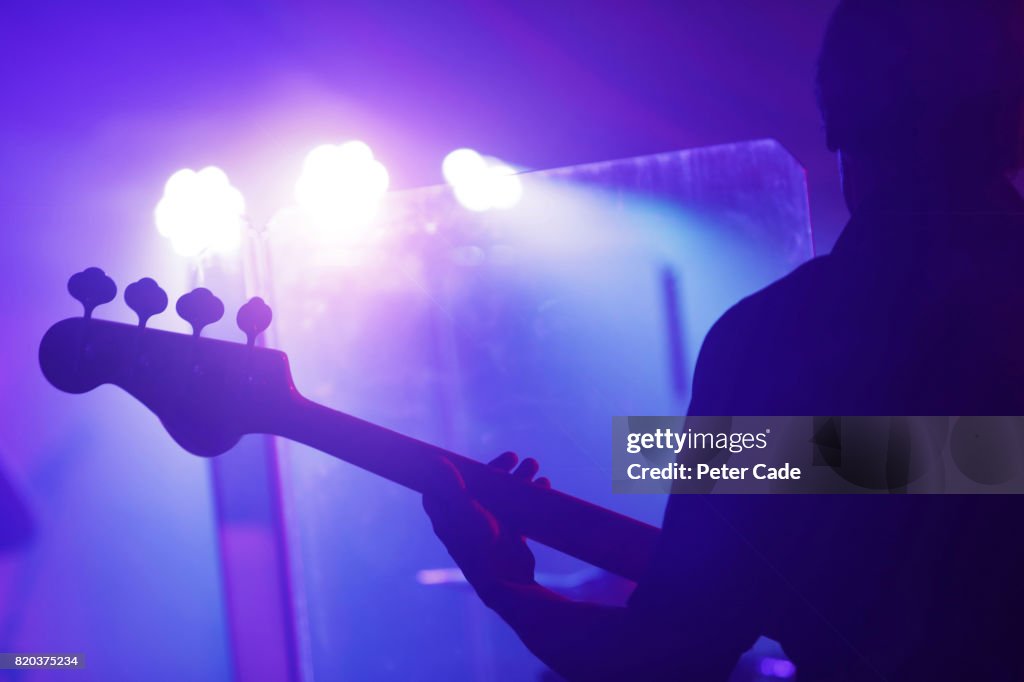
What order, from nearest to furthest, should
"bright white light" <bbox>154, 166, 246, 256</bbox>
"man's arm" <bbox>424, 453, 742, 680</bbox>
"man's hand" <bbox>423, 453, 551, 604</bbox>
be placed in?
1. "man's arm" <bbox>424, 453, 742, 680</bbox>
2. "man's hand" <bbox>423, 453, 551, 604</bbox>
3. "bright white light" <bbox>154, 166, 246, 256</bbox>

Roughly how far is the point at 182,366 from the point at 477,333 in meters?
0.58

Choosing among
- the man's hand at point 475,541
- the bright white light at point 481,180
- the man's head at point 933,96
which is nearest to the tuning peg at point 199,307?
the man's hand at point 475,541

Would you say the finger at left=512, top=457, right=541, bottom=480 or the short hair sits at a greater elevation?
the short hair

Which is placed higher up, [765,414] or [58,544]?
[765,414]

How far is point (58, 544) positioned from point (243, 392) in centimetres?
64

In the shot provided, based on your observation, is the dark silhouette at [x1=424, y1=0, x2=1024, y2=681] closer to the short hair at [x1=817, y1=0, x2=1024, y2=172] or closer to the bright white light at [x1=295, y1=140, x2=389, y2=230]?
the short hair at [x1=817, y1=0, x2=1024, y2=172]

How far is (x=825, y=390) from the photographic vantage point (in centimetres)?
81

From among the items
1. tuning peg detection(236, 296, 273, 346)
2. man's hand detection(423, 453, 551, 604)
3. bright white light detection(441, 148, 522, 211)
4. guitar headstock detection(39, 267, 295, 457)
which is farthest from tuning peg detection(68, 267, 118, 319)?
bright white light detection(441, 148, 522, 211)

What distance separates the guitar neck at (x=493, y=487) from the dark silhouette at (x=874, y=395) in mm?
31

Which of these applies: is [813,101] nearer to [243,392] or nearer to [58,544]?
[243,392]

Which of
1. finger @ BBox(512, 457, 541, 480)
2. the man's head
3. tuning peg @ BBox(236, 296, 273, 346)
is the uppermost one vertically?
the man's head

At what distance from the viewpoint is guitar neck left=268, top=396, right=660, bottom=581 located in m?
0.84

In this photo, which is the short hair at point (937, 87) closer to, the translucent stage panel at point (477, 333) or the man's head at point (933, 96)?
the man's head at point (933, 96)

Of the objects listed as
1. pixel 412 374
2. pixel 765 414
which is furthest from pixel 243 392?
pixel 765 414
